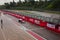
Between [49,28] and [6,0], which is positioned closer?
[49,28]

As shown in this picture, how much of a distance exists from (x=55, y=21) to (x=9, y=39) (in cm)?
919

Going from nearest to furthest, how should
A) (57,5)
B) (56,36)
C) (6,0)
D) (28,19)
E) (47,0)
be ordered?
(56,36), (28,19), (57,5), (47,0), (6,0)

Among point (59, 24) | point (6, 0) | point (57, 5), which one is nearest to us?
point (59, 24)

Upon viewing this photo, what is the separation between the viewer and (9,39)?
24.6m

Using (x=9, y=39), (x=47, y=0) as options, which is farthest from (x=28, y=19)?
(x=47, y=0)

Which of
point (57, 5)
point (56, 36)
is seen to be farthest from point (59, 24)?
point (57, 5)

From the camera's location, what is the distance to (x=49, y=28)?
31.6 m

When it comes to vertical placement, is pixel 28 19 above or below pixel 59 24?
below

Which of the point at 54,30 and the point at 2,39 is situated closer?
the point at 2,39

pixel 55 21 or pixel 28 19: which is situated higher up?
pixel 55 21

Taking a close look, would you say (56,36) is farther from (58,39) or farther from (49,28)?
(49,28)

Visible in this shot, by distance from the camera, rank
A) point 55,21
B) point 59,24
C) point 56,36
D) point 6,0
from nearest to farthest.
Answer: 1. point 56,36
2. point 59,24
3. point 55,21
4. point 6,0

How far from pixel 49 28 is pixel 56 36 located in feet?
17.7

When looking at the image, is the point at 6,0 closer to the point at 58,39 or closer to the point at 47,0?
the point at 47,0
